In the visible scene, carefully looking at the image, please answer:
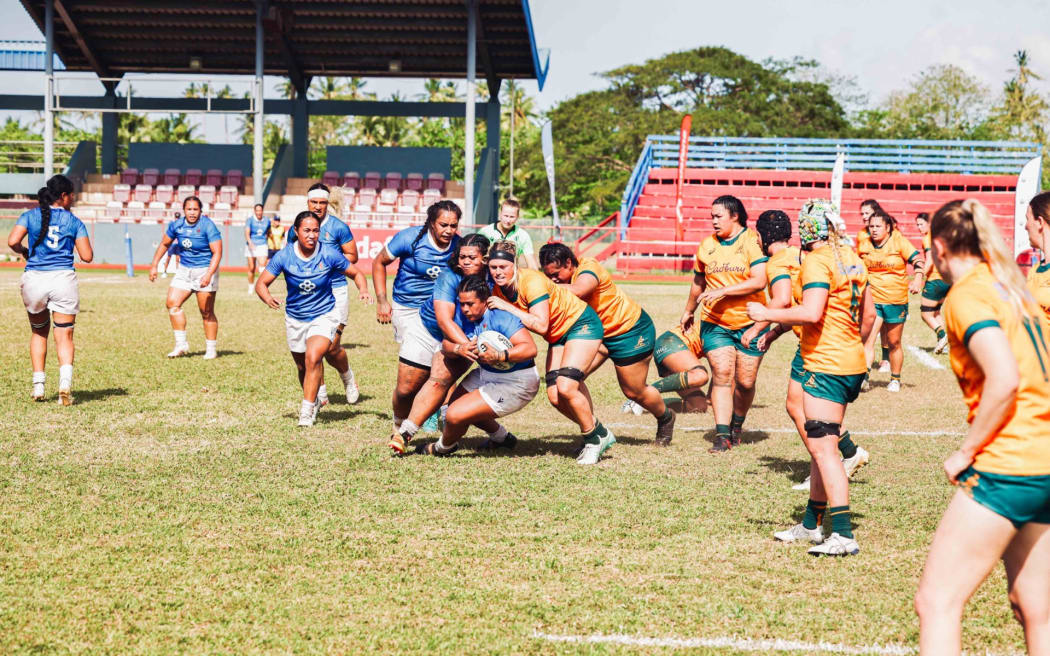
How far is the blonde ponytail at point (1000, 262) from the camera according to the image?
349 centimetres

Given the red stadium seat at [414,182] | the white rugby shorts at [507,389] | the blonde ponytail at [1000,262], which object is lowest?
the white rugby shorts at [507,389]

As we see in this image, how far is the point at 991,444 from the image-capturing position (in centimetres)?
349

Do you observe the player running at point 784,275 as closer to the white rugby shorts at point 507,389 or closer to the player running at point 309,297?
the white rugby shorts at point 507,389

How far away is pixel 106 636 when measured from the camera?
4430mm

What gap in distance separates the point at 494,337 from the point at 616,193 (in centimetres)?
5152

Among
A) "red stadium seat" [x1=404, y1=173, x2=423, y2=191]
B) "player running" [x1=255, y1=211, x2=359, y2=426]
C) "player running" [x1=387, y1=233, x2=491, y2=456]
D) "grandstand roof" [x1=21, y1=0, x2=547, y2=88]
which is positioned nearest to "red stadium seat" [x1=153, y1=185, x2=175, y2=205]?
"grandstand roof" [x1=21, y1=0, x2=547, y2=88]

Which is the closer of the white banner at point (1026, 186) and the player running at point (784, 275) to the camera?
the player running at point (784, 275)

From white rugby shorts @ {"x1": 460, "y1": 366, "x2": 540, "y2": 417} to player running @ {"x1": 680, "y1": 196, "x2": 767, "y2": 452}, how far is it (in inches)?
66.7

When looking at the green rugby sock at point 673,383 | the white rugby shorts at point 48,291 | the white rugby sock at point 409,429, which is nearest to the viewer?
the white rugby sock at point 409,429

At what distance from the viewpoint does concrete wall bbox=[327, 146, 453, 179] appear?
4434 centimetres

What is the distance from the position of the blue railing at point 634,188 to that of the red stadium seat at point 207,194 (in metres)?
Answer: 15.8

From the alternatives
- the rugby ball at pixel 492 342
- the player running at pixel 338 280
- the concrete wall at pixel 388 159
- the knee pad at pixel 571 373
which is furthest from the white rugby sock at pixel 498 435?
the concrete wall at pixel 388 159

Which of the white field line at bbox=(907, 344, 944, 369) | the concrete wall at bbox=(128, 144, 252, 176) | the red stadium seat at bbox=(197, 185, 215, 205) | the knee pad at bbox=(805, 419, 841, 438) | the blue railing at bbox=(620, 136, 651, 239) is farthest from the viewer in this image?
the concrete wall at bbox=(128, 144, 252, 176)

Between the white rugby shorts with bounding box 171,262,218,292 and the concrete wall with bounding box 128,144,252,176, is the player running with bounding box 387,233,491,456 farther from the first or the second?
the concrete wall with bounding box 128,144,252,176
